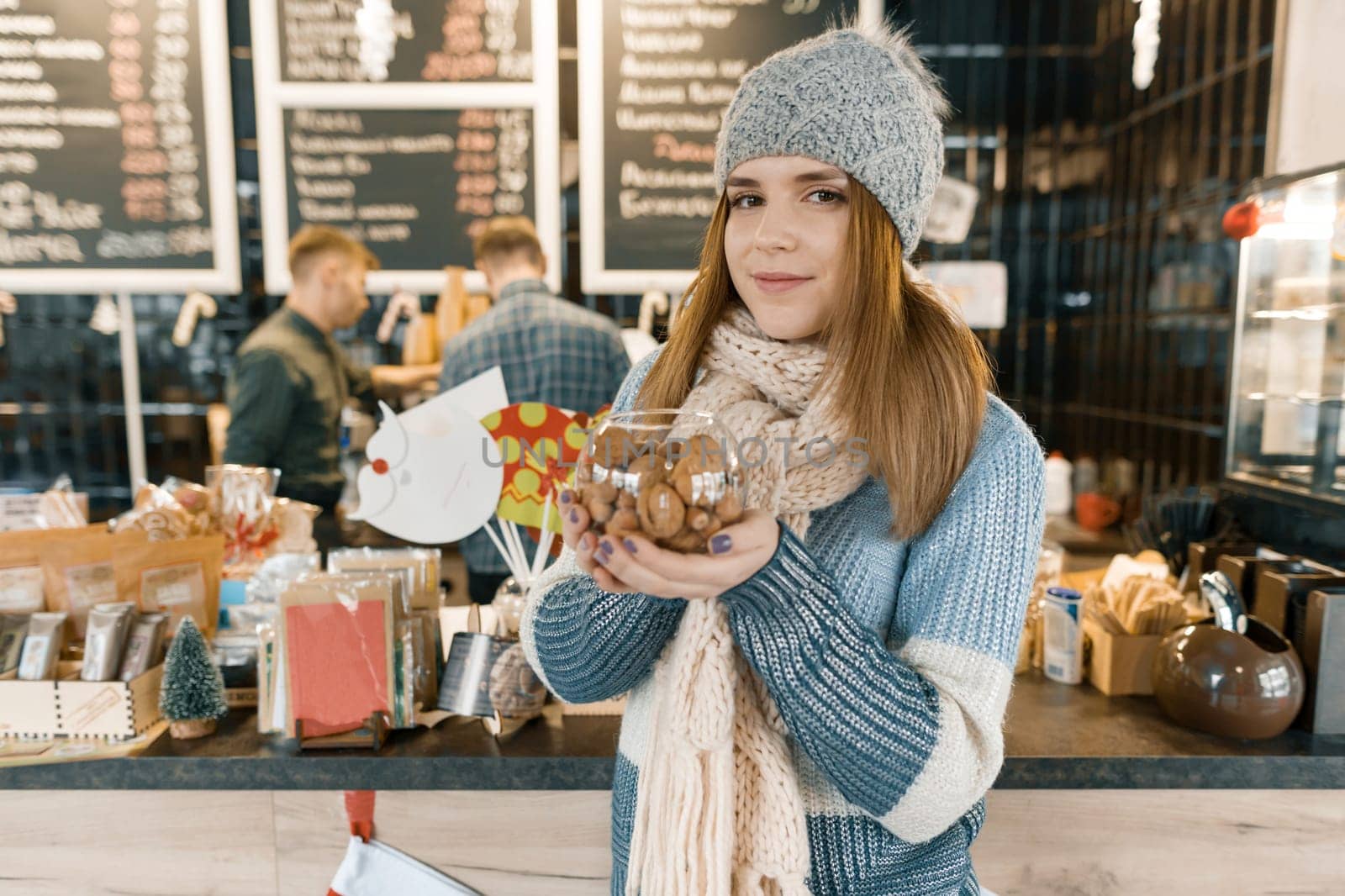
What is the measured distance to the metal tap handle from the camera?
4.29ft

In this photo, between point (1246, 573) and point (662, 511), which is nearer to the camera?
point (662, 511)

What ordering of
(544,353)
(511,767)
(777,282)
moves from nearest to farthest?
(777,282) → (511,767) → (544,353)

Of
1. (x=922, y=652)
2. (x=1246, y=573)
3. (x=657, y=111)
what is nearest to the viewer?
(x=922, y=652)

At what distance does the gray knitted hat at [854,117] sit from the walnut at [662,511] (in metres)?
0.41

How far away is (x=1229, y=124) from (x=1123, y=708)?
1420 millimetres

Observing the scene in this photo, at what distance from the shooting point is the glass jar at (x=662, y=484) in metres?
0.67

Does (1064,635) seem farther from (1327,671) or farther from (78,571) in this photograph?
(78,571)

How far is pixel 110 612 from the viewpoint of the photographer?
1.25 m

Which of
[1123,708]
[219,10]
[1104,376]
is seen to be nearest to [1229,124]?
[1104,376]

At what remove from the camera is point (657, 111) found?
9.09ft

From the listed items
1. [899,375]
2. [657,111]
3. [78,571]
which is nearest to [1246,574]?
[899,375]

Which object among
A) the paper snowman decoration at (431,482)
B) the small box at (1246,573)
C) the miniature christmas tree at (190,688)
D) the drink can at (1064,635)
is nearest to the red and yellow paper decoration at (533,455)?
the paper snowman decoration at (431,482)

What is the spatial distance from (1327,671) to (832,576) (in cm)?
90

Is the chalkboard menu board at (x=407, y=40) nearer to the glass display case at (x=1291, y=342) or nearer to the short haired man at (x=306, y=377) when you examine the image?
the short haired man at (x=306, y=377)
